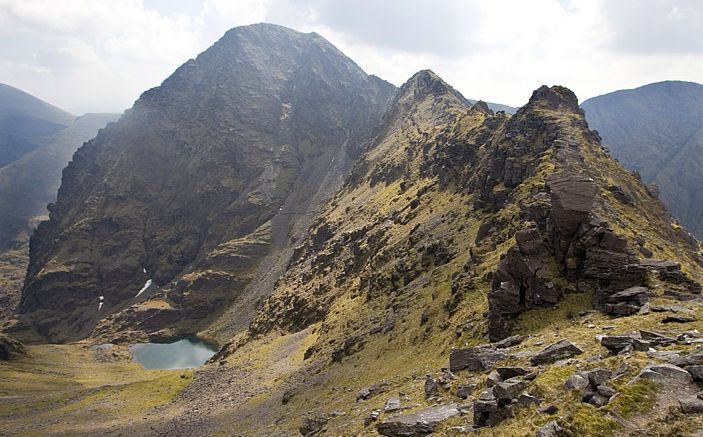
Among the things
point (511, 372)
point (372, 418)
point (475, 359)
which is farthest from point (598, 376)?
point (372, 418)

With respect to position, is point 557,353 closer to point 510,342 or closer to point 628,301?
point 510,342

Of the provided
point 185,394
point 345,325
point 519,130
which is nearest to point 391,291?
point 345,325

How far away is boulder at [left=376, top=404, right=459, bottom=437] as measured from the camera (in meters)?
26.0

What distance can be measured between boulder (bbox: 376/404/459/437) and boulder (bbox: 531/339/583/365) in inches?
215

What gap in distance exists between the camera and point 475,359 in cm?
3250

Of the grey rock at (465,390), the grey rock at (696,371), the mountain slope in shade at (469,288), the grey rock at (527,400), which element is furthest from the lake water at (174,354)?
the grey rock at (696,371)

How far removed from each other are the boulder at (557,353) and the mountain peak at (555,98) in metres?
79.0

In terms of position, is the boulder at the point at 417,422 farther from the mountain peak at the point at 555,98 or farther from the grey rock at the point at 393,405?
the mountain peak at the point at 555,98

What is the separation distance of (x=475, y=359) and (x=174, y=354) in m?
179

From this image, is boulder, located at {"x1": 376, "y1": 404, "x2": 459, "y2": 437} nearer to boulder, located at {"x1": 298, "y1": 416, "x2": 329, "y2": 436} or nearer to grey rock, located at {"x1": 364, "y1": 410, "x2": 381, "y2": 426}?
grey rock, located at {"x1": 364, "y1": 410, "x2": 381, "y2": 426}

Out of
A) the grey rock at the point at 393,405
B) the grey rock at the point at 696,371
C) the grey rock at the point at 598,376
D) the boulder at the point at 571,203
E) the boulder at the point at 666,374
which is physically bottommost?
the grey rock at the point at 393,405

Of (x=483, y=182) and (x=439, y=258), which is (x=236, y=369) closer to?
(x=439, y=258)

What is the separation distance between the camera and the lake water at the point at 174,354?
17525 cm

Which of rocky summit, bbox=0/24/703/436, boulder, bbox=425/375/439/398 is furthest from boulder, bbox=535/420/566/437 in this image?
boulder, bbox=425/375/439/398
